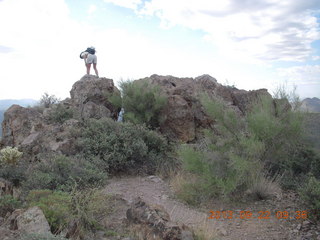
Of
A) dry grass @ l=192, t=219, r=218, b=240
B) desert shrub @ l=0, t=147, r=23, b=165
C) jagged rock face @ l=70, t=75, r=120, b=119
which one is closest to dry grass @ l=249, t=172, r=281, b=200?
dry grass @ l=192, t=219, r=218, b=240

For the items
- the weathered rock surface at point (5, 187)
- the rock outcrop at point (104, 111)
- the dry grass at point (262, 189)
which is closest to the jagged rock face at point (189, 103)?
the rock outcrop at point (104, 111)

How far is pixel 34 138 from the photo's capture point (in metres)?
8.46

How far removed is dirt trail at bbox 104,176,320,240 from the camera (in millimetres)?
5137

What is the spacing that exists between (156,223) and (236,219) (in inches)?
85.0

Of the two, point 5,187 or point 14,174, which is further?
point 14,174

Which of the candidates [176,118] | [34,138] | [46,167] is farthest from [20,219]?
[176,118]

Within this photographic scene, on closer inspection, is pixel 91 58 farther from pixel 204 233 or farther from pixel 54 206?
pixel 204 233

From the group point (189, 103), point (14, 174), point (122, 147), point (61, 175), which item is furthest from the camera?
point (189, 103)

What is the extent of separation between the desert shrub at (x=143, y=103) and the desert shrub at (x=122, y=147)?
1291mm

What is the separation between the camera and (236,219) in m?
5.78

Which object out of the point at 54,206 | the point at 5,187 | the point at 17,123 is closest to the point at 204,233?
the point at 54,206

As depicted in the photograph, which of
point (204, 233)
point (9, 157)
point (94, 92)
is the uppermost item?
point (94, 92)

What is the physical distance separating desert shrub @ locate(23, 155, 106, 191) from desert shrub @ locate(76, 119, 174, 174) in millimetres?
1173
